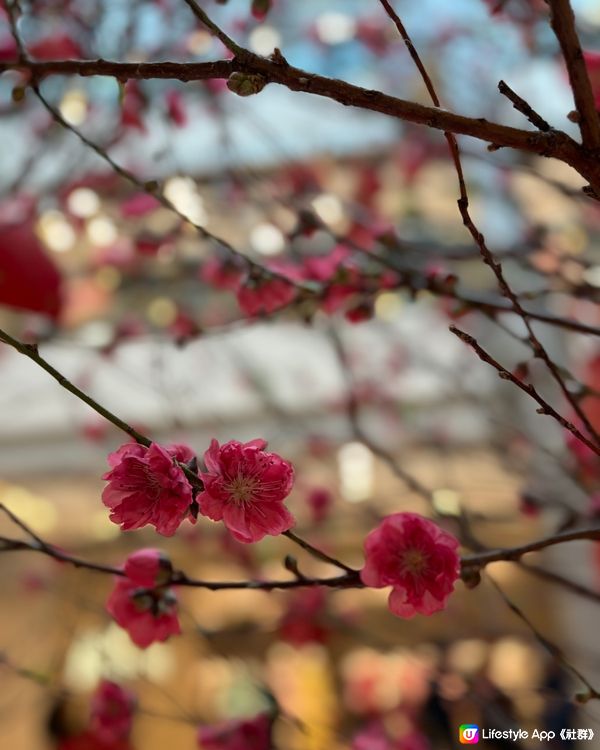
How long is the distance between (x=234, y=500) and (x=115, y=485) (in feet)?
0.16

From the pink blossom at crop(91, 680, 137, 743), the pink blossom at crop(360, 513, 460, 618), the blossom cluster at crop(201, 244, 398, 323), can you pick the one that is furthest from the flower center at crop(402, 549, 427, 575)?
the pink blossom at crop(91, 680, 137, 743)

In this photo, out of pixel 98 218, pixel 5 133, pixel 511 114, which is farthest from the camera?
pixel 5 133

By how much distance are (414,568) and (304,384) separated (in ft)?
5.33

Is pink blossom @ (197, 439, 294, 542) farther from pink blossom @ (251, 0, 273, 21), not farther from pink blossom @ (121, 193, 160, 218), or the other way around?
pink blossom @ (121, 193, 160, 218)

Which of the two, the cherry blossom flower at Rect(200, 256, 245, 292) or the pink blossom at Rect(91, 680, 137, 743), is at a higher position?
the cherry blossom flower at Rect(200, 256, 245, 292)

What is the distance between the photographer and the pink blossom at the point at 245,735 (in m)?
0.58

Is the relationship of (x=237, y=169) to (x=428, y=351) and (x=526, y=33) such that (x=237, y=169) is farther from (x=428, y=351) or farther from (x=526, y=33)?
(x=428, y=351)

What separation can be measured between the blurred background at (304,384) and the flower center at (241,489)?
689mm

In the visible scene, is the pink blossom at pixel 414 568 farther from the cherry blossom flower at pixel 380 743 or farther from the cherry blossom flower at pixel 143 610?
the cherry blossom flower at pixel 380 743

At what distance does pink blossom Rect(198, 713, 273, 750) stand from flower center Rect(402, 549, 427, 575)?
0.27m

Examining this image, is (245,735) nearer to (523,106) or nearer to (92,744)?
(92,744)

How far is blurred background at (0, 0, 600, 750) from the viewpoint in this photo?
1.23 meters

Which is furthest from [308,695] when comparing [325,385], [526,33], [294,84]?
[294,84]

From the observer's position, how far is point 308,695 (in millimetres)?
2059
